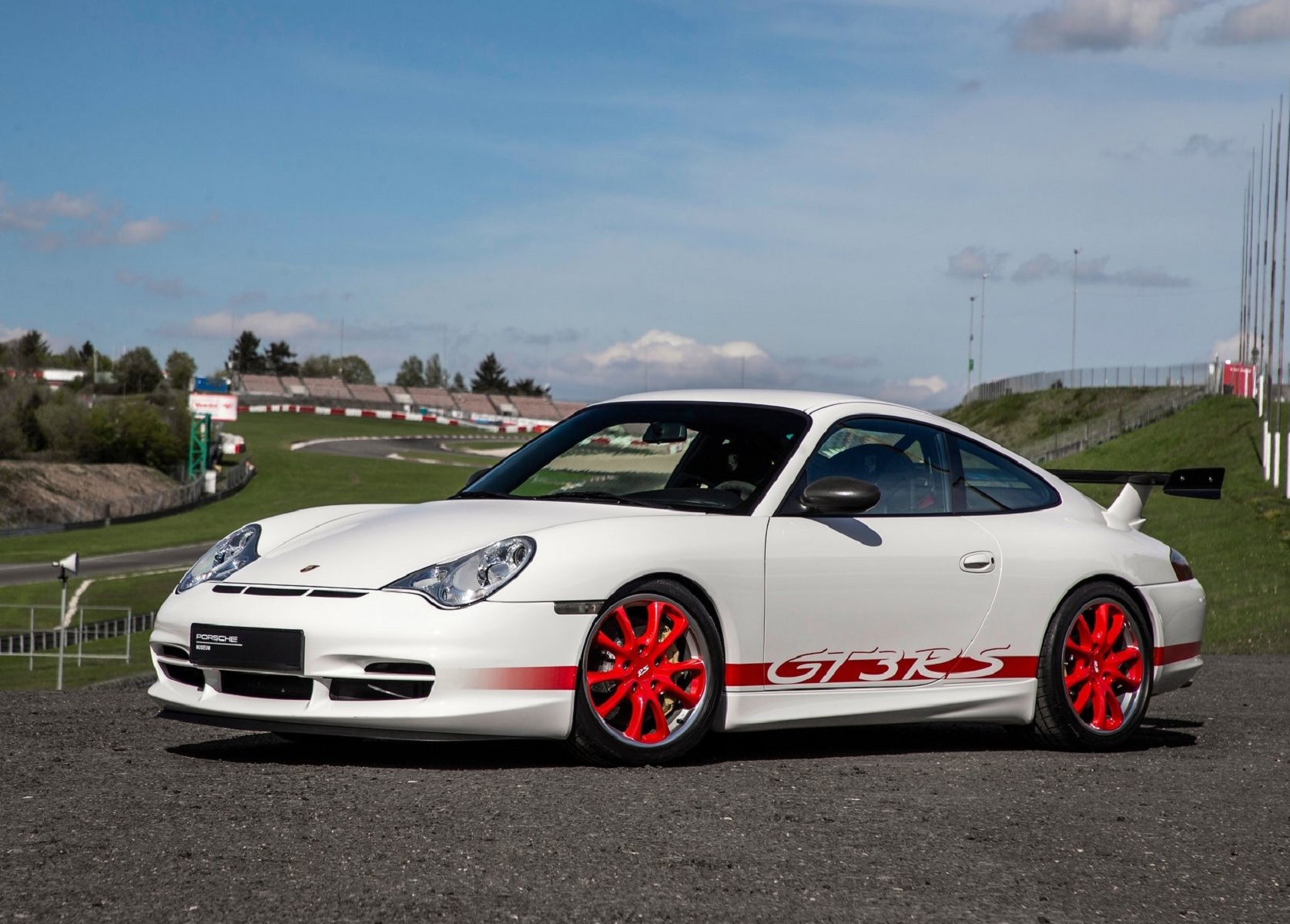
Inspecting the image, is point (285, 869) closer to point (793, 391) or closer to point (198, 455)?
point (793, 391)

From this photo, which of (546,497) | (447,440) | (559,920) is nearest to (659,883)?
(559,920)

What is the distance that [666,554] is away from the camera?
6035mm

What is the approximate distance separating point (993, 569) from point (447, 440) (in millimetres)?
118211

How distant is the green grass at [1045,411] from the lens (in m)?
88.9

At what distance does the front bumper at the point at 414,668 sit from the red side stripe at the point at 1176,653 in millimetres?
3191

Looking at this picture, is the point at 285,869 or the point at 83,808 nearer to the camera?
the point at 285,869

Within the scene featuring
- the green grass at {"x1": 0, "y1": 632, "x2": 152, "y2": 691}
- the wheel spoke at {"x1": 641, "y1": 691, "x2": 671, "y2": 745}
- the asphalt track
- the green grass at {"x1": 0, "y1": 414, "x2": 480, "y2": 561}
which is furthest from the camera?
the green grass at {"x1": 0, "y1": 414, "x2": 480, "y2": 561}

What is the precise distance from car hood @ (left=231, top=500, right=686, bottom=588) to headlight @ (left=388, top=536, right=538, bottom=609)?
1.5 inches

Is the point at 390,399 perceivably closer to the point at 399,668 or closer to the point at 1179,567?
the point at 1179,567

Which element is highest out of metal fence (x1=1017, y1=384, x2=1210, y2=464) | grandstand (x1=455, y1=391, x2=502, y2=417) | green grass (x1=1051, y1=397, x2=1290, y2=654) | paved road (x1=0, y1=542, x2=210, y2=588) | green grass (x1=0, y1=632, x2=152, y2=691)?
grandstand (x1=455, y1=391, x2=502, y2=417)

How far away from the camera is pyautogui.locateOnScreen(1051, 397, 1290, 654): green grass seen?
20016 mm

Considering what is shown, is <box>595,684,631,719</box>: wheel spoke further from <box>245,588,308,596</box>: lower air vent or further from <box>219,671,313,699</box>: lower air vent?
<box>245,588,308,596</box>: lower air vent

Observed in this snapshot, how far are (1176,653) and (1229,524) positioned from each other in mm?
26881

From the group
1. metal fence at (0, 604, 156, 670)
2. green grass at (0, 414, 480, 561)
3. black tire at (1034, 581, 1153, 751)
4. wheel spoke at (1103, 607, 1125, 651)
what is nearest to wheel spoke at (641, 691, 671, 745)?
black tire at (1034, 581, 1153, 751)
